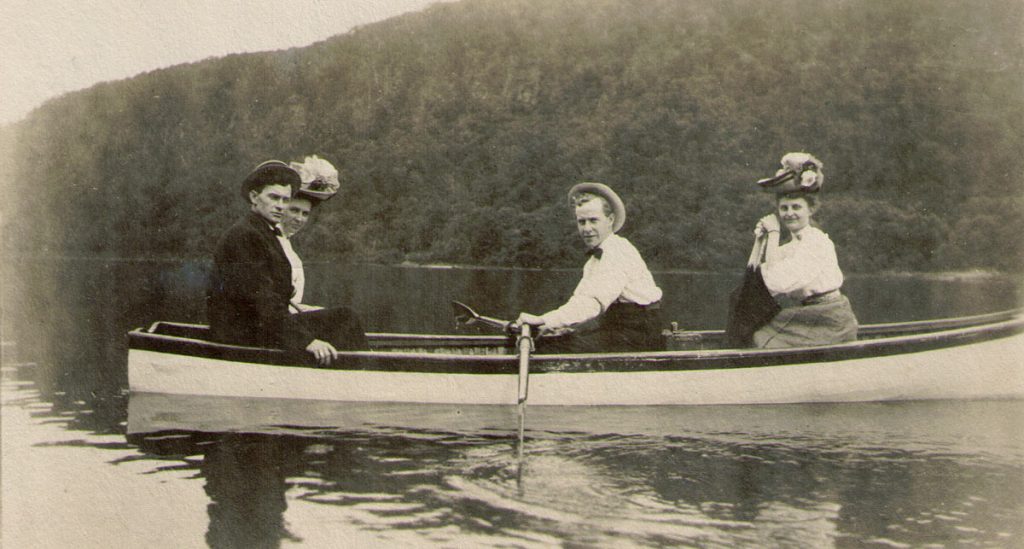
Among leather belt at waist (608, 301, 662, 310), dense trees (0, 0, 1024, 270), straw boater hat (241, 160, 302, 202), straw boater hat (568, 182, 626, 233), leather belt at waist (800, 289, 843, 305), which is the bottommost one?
leather belt at waist (608, 301, 662, 310)

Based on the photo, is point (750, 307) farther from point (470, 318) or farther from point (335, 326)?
point (335, 326)

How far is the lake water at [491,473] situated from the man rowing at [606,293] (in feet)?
2.22

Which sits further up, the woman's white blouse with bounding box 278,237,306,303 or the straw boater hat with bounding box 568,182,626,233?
the straw boater hat with bounding box 568,182,626,233

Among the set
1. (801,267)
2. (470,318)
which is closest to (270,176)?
(470,318)

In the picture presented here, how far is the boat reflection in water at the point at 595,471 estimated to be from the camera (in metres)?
5.79

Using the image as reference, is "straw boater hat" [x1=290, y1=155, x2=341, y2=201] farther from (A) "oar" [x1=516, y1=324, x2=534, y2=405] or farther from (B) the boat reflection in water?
(A) "oar" [x1=516, y1=324, x2=534, y2=405]

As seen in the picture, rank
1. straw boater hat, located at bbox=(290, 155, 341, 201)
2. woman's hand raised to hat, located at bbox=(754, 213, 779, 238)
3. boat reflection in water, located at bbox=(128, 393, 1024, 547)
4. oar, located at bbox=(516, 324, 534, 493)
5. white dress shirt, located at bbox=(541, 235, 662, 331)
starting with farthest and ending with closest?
straw boater hat, located at bbox=(290, 155, 341, 201) < woman's hand raised to hat, located at bbox=(754, 213, 779, 238) < white dress shirt, located at bbox=(541, 235, 662, 331) < oar, located at bbox=(516, 324, 534, 493) < boat reflection in water, located at bbox=(128, 393, 1024, 547)

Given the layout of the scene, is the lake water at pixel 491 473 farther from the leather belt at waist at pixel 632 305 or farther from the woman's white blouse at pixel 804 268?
the woman's white blouse at pixel 804 268

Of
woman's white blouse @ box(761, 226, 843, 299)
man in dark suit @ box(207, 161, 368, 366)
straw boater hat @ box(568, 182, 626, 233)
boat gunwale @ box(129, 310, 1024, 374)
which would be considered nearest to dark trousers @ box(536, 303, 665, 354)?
boat gunwale @ box(129, 310, 1024, 374)

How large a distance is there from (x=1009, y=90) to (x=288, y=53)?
131 ft

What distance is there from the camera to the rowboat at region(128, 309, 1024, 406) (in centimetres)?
878

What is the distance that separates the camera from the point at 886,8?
55.0 metres

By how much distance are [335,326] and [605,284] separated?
2.48m

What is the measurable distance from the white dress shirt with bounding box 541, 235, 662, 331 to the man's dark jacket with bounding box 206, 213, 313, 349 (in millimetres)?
2259
